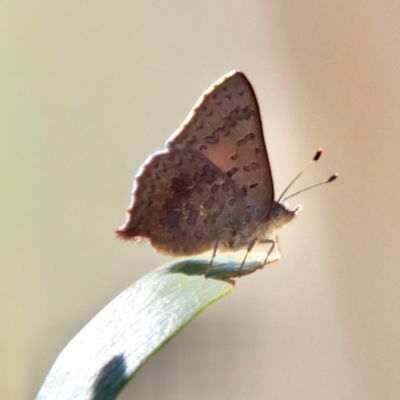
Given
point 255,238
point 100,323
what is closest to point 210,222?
point 255,238

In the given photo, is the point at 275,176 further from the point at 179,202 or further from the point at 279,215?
the point at 179,202

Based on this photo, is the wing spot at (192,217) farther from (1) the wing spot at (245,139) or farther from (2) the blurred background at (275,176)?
(2) the blurred background at (275,176)

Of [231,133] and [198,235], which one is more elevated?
[231,133]

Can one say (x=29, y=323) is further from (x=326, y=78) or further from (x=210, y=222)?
(x=326, y=78)

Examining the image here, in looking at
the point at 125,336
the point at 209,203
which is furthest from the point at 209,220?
the point at 125,336

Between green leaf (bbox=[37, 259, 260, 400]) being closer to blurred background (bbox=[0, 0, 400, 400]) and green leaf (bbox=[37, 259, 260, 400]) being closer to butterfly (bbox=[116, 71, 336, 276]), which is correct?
butterfly (bbox=[116, 71, 336, 276])

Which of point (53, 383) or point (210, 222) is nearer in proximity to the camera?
point (53, 383)
